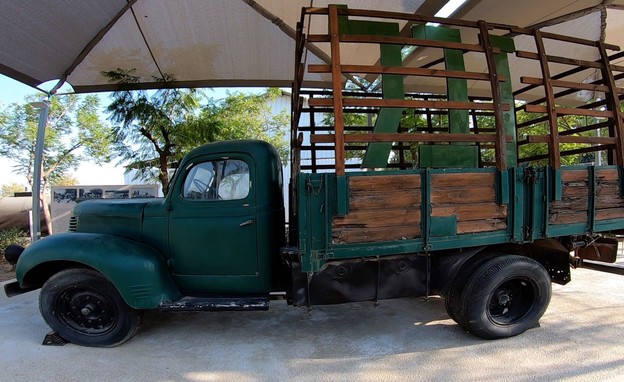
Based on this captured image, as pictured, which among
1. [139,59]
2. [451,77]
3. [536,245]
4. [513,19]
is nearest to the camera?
[451,77]

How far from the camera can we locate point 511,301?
3857mm

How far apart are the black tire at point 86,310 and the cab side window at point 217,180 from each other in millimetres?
1113

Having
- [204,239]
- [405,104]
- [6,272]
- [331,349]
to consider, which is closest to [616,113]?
[405,104]

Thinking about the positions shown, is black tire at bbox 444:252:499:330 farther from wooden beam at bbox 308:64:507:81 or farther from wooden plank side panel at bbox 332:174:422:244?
wooden beam at bbox 308:64:507:81

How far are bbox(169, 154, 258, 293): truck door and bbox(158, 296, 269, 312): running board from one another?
0.17 metres

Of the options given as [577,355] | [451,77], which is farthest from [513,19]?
[577,355]

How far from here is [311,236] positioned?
321 cm

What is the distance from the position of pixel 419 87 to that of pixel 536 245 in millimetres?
4390

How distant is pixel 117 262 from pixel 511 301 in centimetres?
370

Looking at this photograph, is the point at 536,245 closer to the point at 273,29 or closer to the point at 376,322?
the point at 376,322

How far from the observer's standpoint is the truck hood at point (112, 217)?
12.7ft

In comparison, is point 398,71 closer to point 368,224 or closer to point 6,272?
point 368,224

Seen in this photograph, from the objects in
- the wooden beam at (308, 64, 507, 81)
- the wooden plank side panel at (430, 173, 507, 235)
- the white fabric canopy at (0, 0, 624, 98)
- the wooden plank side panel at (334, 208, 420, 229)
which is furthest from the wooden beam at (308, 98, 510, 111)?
the white fabric canopy at (0, 0, 624, 98)

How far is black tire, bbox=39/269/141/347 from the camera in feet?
11.7
